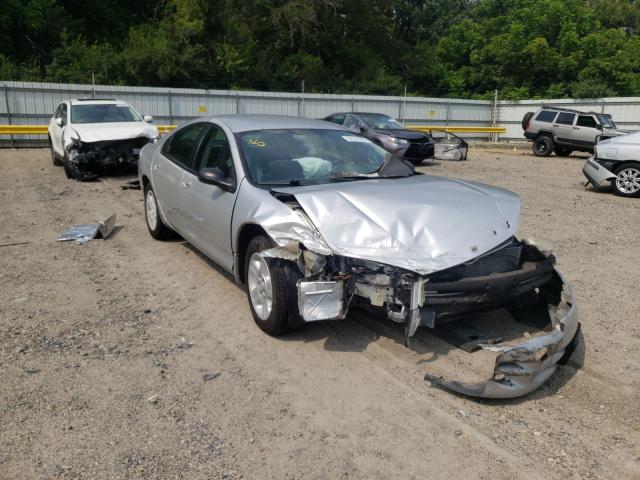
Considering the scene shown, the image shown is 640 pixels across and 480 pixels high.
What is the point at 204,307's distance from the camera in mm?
5043

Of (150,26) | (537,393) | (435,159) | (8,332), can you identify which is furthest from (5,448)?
(150,26)

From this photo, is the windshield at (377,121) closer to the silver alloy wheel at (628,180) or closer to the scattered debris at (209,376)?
the silver alloy wheel at (628,180)

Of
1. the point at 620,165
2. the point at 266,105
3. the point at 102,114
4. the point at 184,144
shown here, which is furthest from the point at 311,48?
the point at 184,144

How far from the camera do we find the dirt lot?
2.96 m

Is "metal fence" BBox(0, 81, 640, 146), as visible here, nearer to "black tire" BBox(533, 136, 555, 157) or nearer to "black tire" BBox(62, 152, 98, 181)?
"black tire" BBox(533, 136, 555, 157)

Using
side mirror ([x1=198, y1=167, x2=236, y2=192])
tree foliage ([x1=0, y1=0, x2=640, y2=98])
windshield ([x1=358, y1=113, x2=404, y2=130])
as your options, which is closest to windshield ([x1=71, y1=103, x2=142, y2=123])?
windshield ([x1=358, y1=113, x2=404, y2=130])

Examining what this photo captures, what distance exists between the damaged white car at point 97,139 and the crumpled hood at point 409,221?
28.2 ft

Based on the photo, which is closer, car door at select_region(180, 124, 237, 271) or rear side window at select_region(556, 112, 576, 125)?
car door at select_region(180, 124, 237, 271)

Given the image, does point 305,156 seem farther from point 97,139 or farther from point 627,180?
point 627,180

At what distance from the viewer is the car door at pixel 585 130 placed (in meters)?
20.4

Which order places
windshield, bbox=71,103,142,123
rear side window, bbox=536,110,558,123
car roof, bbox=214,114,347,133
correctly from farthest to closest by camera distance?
rear side window, bbox=536,110,558,123 < windshield, bbox=71,103,142,123 < car roof, bbox=214,114,347,133

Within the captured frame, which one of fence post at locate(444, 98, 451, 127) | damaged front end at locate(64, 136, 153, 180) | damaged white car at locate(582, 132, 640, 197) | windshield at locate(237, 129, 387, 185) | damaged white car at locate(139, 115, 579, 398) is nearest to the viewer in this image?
damaged white car at locate(139, 115, 579, 398)

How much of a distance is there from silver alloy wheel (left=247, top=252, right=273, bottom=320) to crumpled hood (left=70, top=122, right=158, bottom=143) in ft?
28.3

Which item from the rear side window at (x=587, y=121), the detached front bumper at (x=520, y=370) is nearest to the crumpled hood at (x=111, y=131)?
the detached front bumper at (x=520, y=370)
